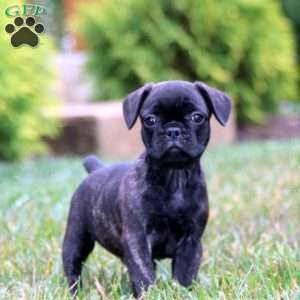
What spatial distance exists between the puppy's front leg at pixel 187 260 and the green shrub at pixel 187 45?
9.34m

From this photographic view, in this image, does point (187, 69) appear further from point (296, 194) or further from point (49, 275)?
point (49, 275)

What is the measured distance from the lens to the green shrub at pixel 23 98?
9.68m

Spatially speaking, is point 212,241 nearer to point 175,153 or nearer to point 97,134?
point 175,153

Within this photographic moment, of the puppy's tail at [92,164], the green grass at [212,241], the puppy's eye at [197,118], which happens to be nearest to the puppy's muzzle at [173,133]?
the puppy's eye at [197,118]

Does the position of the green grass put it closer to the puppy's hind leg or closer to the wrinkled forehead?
the puppy's hind leg

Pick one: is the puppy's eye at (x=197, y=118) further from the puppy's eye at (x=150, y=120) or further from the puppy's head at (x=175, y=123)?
the puppy's eye at (x=150, y=120)

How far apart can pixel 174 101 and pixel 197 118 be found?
5.1 inches

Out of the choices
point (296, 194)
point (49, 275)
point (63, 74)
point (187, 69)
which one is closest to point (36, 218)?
point (49, 275)

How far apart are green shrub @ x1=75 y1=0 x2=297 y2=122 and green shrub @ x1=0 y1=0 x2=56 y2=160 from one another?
2.69m

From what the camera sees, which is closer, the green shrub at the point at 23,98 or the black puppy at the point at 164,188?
the black puppy at the point at 164,188

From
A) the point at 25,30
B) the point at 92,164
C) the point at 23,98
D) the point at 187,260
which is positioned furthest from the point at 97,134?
the point at 187,260

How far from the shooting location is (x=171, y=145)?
3678mm

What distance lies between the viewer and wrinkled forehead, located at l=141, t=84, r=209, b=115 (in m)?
3.73

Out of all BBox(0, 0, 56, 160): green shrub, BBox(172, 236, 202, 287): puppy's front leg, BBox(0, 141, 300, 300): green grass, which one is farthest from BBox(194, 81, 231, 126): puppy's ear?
BBox(0, 0, 56, 160): green shrub
